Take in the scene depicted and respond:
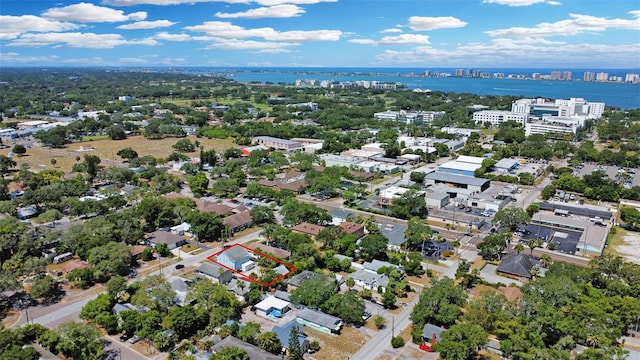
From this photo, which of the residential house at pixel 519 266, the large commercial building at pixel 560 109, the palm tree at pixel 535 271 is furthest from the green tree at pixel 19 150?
the large commercial building at pixel 560 109

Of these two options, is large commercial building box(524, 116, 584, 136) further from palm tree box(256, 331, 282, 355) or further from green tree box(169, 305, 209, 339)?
green tree box(169, 305, 209, 339)

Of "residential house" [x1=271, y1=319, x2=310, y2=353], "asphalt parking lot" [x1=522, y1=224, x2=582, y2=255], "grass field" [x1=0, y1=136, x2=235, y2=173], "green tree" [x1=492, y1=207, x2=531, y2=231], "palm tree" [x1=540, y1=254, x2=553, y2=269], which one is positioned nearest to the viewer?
"residential house" [x1=271, y1=319, x2=310, y2=353]

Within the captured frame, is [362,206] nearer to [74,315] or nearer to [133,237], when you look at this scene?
[133,237]

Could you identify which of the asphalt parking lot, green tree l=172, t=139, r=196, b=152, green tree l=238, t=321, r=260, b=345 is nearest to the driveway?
the asphalt parking lot

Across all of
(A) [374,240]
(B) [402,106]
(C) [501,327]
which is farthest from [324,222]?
(B) [402,106]

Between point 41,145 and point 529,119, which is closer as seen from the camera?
point 41,145

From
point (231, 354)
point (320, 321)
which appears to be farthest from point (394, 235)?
point (231, 354)

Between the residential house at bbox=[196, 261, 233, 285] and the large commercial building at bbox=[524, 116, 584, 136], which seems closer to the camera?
the residential house at bbox=[196, 261, 233, 285]
